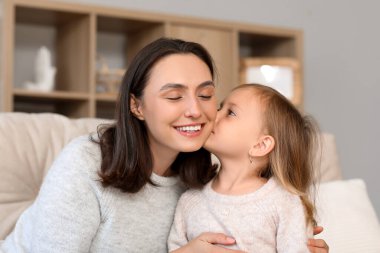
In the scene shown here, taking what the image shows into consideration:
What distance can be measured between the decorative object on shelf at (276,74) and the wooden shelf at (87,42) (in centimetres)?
4

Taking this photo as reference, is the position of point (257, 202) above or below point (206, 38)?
below

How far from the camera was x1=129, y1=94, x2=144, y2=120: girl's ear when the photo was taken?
1627 millimetres

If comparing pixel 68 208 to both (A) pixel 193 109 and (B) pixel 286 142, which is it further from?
(B) pixel 286 142

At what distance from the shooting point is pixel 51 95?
3.19m

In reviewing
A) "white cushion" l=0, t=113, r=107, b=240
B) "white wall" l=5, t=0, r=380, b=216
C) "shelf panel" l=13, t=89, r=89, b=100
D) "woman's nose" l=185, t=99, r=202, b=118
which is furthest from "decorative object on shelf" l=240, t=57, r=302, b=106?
"woman's nose" l=185, t=99, r=202, b=118

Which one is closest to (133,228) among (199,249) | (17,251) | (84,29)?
(199,249)

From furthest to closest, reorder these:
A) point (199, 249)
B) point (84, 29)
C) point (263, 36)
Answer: point (263, 36) < point (84, 29) < point (199, 249)

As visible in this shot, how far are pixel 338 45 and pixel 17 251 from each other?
3.33 m

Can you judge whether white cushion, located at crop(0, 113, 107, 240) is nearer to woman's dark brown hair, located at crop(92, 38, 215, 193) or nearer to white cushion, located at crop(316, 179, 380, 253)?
woman's dark brown hair, located at crop(92, 38, 215, 193)

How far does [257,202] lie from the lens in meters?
1.61

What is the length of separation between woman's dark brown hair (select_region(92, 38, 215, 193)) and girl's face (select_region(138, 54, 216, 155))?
0.03 m

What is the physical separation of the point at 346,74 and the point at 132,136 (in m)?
3.17

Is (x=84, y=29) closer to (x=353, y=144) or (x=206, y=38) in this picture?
A: (x=206, y=38)

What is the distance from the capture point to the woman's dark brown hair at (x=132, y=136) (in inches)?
62.6
